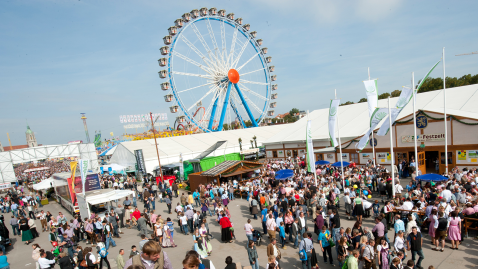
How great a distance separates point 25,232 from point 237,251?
10929 mm

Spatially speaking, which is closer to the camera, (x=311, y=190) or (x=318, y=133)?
(x=311, y=190)

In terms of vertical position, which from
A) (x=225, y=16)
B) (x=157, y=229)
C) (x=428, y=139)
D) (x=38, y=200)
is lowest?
(x=38, y=200)

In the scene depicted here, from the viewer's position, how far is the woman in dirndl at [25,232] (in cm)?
1283

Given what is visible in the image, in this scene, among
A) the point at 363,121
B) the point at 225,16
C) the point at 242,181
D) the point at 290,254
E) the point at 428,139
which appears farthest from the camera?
the point at 225,16

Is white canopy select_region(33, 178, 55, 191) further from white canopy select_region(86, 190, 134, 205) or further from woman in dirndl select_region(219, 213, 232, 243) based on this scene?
woman in dirndl select_region(219, 213, 232, 243)

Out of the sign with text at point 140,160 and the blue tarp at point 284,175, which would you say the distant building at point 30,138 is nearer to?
the sign with text at point 140,160

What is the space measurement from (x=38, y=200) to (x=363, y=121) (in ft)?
93.1

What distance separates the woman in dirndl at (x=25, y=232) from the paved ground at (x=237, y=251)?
31cm

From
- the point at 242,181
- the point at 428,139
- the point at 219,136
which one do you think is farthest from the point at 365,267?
the point at 219,136

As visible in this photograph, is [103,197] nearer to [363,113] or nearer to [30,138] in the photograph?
[363,113]

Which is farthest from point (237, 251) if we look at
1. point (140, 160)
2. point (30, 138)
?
point (30, 138)

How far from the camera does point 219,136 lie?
122 feet

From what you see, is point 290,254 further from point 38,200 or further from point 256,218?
point 38,200

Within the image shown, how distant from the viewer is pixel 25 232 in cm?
1300
